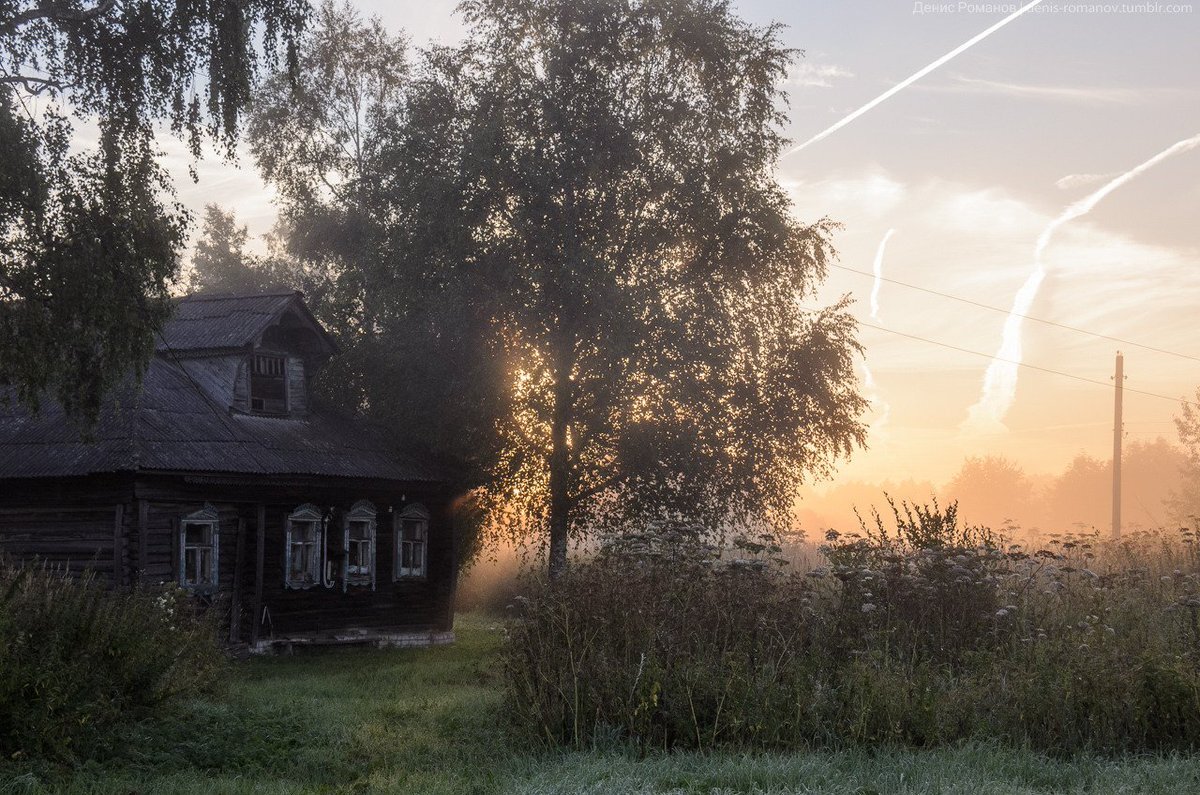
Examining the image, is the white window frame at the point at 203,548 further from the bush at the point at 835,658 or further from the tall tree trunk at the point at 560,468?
the bush at the point at 835,658

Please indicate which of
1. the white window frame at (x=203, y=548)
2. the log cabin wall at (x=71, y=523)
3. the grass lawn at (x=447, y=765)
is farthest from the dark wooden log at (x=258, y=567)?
the grass lawn at (x=447, y=765)

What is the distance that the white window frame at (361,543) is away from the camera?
2395 centimetres

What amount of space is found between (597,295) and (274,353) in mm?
6897

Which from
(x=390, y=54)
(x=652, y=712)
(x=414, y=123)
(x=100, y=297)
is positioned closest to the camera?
(x=652, y=712)

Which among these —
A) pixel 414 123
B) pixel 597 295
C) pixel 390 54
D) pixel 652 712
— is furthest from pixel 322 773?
pixel 390 54

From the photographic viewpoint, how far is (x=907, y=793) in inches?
319

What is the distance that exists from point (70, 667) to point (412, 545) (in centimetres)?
1537

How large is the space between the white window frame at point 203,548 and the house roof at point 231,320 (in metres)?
4.33

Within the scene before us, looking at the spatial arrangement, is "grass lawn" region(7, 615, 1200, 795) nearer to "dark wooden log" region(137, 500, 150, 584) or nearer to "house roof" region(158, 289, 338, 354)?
"dark wooden log" region(137, 500, 150, 584)

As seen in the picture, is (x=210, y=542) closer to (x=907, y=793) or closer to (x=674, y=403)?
(x=674, y=403)

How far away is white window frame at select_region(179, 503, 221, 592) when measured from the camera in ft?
68.0

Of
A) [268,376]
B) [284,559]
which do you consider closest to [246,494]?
[284,559]

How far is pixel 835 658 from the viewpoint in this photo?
11.8 m

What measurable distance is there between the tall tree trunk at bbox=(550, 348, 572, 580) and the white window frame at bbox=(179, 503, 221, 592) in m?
7.54
